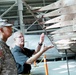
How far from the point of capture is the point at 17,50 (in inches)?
145

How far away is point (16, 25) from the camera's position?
12789 mm

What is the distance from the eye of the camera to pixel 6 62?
214 cm

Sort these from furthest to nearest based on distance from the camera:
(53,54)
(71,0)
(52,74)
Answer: (53,54) → (52,74) → (71,0)

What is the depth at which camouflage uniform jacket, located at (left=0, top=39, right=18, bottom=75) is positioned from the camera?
6.91 feet

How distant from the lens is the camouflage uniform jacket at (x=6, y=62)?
2.11 metres

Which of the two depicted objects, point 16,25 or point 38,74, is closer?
point 38,74

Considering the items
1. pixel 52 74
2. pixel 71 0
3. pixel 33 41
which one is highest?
pixel 71 0

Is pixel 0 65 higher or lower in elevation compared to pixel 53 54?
higher

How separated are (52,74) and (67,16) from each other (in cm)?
356

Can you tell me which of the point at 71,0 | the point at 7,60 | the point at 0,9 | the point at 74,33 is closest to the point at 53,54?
the point at 0,9

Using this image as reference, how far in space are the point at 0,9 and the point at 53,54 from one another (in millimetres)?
4020

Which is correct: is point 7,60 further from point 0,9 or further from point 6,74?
point 0,9

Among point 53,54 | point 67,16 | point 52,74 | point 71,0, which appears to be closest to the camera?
point 71,0

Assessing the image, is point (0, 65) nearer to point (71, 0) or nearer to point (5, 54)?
point (5, 54)
